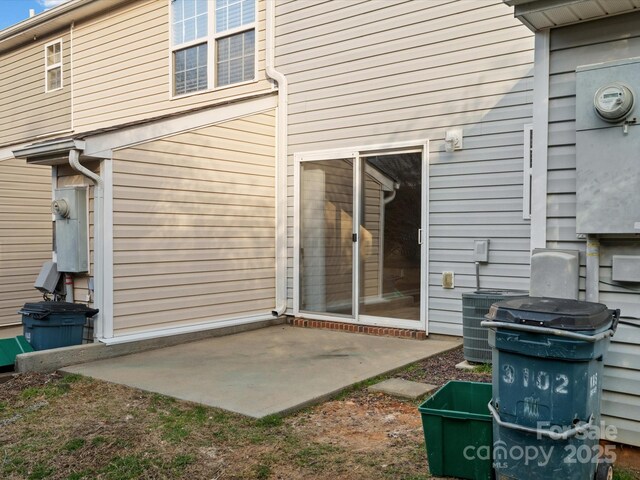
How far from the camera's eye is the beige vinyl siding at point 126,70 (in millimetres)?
9359

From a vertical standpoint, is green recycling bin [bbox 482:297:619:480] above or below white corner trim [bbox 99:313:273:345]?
above

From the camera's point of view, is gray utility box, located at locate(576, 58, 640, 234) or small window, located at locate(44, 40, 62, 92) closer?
gray utility box, located at locate(576, 58, 640, 234)

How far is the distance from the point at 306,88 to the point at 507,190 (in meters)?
3.07

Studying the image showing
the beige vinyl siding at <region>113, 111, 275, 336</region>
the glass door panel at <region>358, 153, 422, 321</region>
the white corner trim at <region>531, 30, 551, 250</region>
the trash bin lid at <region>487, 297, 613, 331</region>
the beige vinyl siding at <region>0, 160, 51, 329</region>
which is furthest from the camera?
the beige vinyl siding at <region>0, 160, 51, 329</region>

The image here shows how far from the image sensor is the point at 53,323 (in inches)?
215

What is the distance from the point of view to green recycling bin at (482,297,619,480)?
246 centimetres

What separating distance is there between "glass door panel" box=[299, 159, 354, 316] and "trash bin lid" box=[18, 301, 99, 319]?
9.14 ft

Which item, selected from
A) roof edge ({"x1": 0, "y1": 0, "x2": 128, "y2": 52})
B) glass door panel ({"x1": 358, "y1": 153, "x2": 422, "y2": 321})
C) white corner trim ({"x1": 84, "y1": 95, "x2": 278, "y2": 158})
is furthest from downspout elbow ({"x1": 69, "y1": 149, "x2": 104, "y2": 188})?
roof edge ({"x1": 0, "y1": 0, "x2": 128, "y2": 52})

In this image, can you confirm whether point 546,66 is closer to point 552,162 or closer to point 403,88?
point 552,162

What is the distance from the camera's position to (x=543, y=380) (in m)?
2.51

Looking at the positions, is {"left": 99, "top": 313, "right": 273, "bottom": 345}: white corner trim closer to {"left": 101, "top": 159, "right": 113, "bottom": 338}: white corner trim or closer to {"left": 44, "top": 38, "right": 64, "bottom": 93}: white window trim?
{"left": 101, "top": 159, "right": 113, "bottom": 338}: white corner trim

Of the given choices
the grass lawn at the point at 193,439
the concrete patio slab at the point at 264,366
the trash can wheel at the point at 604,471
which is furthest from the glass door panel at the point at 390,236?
the trash can wheel at the point at 604,471

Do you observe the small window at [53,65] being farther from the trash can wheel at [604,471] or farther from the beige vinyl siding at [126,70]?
the trash can wheel at [604,471]

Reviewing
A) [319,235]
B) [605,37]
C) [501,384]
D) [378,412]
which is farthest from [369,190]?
[501,384]
